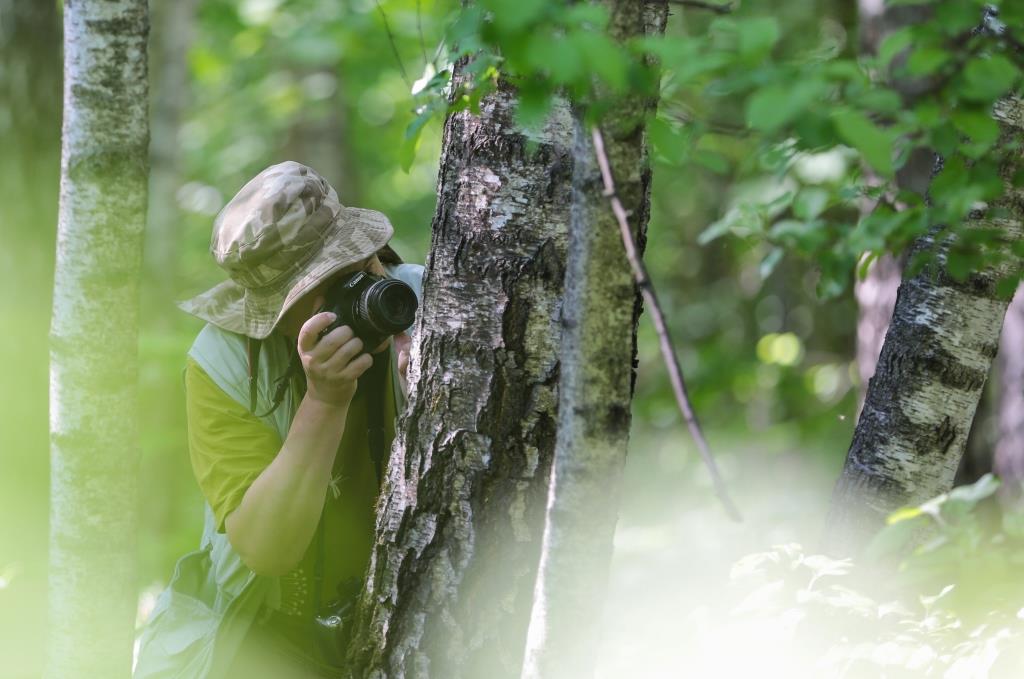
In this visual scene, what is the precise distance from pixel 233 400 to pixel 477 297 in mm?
661

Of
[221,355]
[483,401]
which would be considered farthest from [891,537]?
[221,355]

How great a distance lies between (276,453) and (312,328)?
0.38m

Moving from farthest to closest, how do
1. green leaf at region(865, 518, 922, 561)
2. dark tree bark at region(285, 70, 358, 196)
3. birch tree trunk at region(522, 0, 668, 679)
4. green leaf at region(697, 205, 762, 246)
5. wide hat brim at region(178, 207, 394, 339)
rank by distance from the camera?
1. dark tree bark at region(285, 70, 358, 196)
2. green leaf at region(697, 205, 762, 246)
3. wide hat brim at region(178, 207, 394, 339)
4. green leaf at region(865, 518, 922, 561)
5. birch tree trunk at region(522, 0, 668, 679)

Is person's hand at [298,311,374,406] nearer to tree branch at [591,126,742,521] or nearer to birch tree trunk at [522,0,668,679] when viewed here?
birch tree trunk at [522,0,668,679]

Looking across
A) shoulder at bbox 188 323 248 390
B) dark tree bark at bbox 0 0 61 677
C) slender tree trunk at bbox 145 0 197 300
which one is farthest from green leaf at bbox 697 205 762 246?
slender tree trunk at bbox 145 0 197 300

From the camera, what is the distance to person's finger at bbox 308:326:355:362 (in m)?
1.93

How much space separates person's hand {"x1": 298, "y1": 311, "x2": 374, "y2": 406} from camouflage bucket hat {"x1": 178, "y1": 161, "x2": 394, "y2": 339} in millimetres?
111

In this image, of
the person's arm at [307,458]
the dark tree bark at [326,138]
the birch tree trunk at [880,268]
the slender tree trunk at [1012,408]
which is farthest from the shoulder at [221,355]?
the dark tree bark at [326,138]

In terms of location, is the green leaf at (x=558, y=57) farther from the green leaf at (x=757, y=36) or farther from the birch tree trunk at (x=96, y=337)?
the birch tree trunk at (x=96, y=337)

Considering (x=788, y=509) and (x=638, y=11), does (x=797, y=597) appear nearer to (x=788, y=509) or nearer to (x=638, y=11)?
(x=638, y=11)

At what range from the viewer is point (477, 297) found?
1835 mm

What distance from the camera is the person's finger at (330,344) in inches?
75.8

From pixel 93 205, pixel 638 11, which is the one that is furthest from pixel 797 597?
pixel 93 205

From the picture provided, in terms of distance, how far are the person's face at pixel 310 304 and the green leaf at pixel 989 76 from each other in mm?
1286
